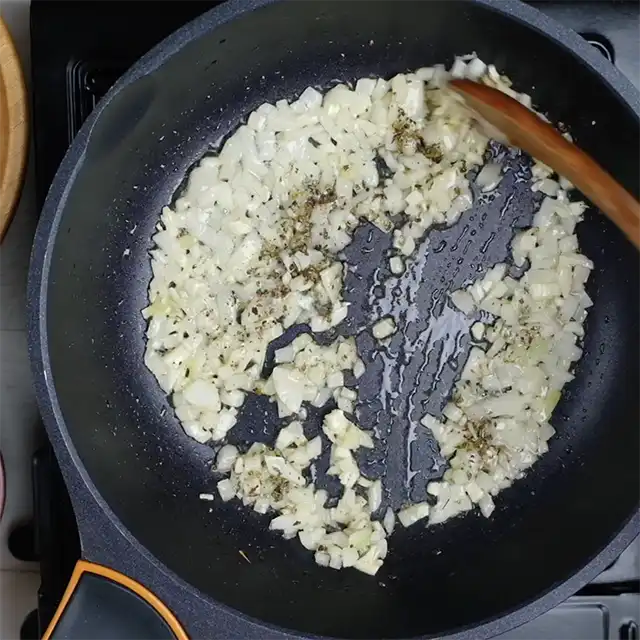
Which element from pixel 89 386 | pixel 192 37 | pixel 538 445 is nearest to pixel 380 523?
pixel 538 445

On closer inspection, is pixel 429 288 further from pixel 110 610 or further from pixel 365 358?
pixel 110 610

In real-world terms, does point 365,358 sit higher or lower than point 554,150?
lower

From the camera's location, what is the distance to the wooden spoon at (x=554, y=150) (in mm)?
766

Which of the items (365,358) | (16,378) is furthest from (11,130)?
(365,358)

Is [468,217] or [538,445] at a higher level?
[468,217]

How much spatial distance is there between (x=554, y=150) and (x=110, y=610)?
0.60 meters

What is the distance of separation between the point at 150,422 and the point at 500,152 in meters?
0.51

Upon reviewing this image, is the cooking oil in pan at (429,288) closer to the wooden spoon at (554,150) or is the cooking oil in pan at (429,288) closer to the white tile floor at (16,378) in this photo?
the wooden spoon at (554,150)

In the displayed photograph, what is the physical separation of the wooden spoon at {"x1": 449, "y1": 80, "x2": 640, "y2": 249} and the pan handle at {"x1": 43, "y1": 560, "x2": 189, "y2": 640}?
56cm

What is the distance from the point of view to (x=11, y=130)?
2.63 feet

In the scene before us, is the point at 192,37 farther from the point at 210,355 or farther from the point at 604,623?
the point at 604,623

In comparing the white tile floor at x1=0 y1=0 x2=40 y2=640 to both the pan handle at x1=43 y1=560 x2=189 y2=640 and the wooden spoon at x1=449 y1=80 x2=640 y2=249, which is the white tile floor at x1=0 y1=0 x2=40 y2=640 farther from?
the wooden spoon at x1=449 y1=80 x2=640 y2=249

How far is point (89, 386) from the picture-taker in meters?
0.88

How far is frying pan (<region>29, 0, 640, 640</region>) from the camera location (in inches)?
31.5
